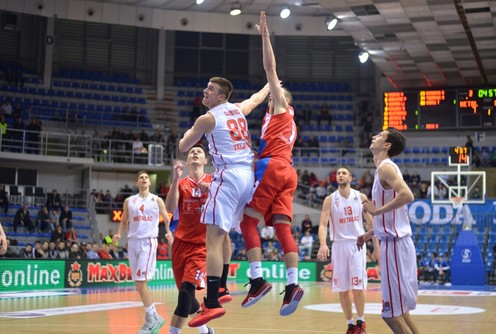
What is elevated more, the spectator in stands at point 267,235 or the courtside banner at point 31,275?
the spectator in stands at point 267,235

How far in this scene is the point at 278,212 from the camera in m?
7.54

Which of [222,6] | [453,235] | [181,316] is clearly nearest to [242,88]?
[222,6]

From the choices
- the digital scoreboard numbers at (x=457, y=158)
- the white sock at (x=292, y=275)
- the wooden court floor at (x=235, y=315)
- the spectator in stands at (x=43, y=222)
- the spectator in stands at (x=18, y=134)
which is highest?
the spectator in stands at (x=18, y=134)

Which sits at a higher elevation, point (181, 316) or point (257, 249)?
point (257, 249)

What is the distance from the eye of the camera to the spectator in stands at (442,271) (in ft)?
84.2

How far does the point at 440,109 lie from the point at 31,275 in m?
16.0

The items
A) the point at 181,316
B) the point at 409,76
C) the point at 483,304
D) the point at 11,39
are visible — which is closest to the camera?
the point at 181,316

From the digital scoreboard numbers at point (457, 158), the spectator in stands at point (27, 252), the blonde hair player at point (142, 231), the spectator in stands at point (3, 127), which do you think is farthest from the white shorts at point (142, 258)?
the spectator in stands at point (3, 127)

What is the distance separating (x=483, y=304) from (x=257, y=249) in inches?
407

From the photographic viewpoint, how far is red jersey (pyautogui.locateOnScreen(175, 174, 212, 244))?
30.0 feet

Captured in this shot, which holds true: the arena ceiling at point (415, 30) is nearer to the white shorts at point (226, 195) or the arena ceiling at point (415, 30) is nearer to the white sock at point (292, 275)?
the white shorts at point (226, 195)

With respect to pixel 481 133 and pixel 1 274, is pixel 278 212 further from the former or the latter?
pixel 481 133

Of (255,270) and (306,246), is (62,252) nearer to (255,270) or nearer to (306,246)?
(306,246)

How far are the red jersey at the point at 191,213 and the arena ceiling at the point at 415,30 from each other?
15703 millimetres
